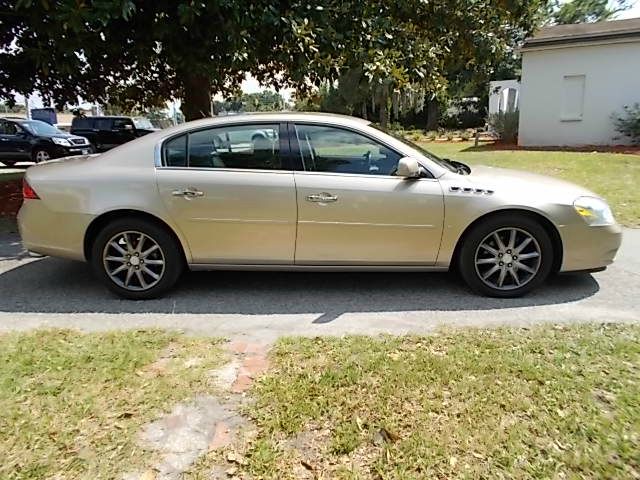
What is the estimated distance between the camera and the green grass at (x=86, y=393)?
2.22m

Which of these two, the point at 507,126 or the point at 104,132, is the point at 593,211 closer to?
the point at 507,126

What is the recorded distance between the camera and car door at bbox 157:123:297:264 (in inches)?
157

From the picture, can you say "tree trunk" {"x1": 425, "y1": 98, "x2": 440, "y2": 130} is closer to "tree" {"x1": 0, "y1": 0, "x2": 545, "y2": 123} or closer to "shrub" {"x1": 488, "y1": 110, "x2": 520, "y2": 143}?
"shrub" {"x1": 488, "y1": 110, "x2": 520, "y2": 143}

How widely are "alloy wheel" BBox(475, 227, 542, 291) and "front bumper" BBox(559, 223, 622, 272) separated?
0.79 feet

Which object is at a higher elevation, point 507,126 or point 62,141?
point 507,126

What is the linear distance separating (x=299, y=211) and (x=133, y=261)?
1.51m

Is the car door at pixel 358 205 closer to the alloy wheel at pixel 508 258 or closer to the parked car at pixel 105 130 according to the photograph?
the alloy wheel at pixel 508 258

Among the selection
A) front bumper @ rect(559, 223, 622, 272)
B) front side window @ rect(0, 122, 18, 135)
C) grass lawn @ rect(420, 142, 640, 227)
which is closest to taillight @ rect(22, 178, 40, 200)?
front bumper @ rect(559, 223, 622, 272)

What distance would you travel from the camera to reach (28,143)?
17.3 m

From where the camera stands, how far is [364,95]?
31.5 meters

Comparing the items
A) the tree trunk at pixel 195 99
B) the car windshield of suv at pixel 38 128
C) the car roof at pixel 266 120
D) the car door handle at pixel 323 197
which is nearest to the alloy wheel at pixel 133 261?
the car roof at pixel 266 120

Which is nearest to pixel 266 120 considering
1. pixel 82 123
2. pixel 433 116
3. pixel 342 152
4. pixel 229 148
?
pixel 229 148

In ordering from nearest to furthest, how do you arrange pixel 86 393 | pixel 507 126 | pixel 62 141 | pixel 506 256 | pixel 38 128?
pixel 86 393 < pixel 506 256 < pixel 62 141 < pixel 38 128 < pixel 507 126

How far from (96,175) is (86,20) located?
2.12 meters
